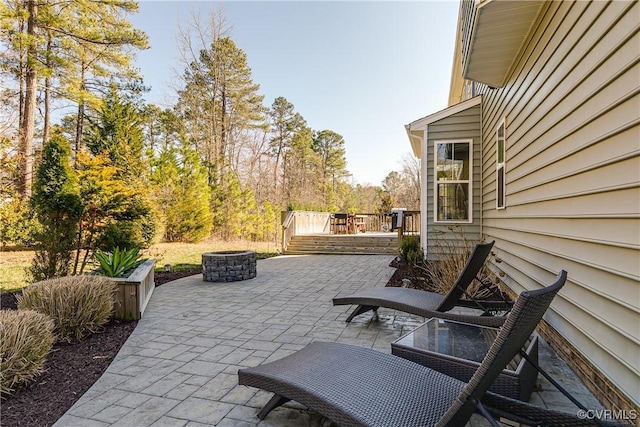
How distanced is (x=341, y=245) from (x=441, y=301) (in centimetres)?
889

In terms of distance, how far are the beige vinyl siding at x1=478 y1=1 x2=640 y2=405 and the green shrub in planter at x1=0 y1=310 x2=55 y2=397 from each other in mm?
3841

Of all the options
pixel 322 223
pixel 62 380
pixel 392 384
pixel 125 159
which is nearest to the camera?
pixel 392 384

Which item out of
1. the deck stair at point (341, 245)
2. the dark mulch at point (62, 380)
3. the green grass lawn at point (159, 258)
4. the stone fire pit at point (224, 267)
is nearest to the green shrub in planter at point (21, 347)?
the dark mulch at point (62, 380)

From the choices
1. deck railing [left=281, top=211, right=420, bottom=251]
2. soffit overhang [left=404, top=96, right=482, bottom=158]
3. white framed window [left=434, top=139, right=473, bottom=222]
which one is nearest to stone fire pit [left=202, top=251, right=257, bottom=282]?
white framed window [left=434, top=139, right=473, bottom=222]

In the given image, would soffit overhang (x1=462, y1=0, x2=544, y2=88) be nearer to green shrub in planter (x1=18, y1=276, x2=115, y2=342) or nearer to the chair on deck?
green shrub in planter (x1=18, y1=276, x2=115, y2=342)

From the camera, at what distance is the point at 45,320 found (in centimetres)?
283

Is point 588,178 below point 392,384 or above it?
above

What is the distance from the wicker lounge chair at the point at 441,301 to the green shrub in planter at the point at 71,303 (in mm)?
2667

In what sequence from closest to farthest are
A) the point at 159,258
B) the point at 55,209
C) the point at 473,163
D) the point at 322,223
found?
1. the point at 55,209
2. the point at 473,163
3. the point at 159,258
4. the point at 322,223

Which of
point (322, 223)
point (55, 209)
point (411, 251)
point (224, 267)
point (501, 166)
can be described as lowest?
point (224, 267)

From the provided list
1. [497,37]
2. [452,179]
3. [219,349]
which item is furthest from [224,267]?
[497,37]

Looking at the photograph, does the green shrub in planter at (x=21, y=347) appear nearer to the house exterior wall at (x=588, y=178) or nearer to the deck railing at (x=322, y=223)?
the house exterior wall at (x=588, y=178)

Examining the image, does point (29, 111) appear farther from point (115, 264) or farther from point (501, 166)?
point (501, 166)

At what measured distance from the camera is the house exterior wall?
1847 mm
